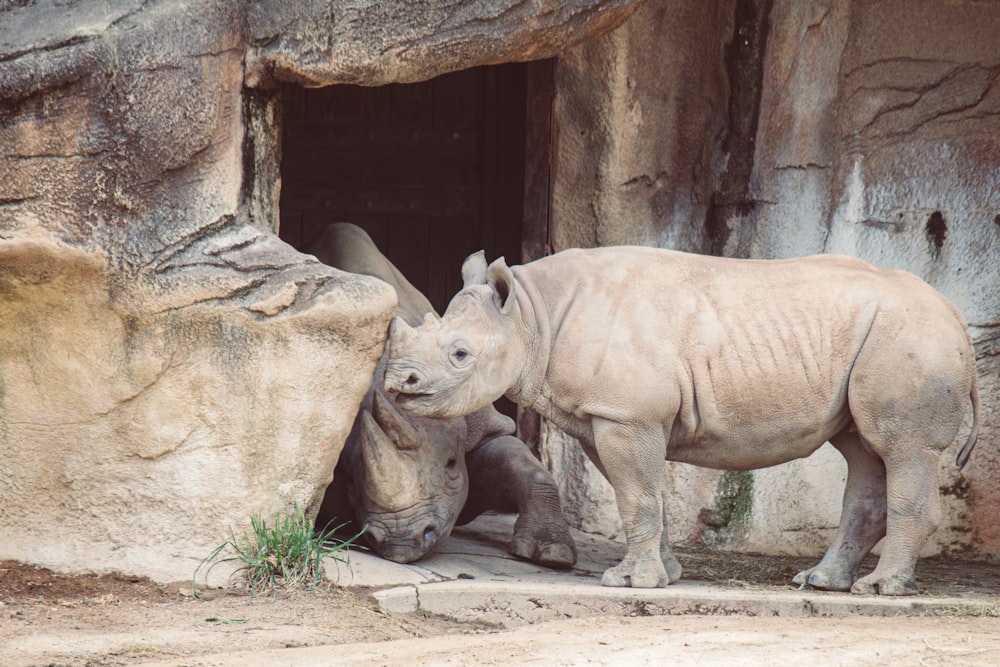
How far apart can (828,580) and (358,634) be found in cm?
202

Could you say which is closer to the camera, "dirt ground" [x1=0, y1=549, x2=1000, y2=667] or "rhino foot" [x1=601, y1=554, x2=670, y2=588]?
"dirt ground" [x1=0, y1=549, x2=1000, y2=667]

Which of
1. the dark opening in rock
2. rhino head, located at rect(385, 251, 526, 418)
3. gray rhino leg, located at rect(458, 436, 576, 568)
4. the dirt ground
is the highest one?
the dark opening in rock

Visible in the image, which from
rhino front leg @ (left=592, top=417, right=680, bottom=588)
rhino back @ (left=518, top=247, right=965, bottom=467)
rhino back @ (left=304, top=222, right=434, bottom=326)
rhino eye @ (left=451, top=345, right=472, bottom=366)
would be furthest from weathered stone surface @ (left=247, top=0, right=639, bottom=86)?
rhino front leg @ (left=592, top=417, right=680, bottom=588)

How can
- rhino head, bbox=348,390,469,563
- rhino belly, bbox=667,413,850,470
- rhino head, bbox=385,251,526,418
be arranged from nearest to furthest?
rhino head, bbox=385,251,526,418 → rhino belly, bbox=667,413,850,470 → rhino head, bbox=348,390,469,563

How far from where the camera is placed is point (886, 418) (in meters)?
5.70

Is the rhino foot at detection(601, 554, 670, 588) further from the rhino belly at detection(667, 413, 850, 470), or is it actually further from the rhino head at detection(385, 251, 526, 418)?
the rhino head at detection(385, 251, 526, 418)

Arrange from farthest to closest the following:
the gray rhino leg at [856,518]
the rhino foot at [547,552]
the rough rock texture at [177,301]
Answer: the rhino foot at [547,552]
the gray rhino leg at [856,518]
the rough rock texture at [177,301]

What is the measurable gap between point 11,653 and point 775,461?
3.08 metres

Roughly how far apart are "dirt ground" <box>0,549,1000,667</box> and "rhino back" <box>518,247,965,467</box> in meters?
0.85

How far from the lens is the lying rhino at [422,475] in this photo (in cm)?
611

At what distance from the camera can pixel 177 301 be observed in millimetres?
5586

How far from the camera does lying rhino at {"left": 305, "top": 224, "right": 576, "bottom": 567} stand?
241 inches

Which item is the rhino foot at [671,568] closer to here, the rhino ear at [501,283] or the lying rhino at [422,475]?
the lying rhino at [422,475]

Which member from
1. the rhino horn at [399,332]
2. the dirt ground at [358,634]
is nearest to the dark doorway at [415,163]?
the rhino horn at [399,332]
